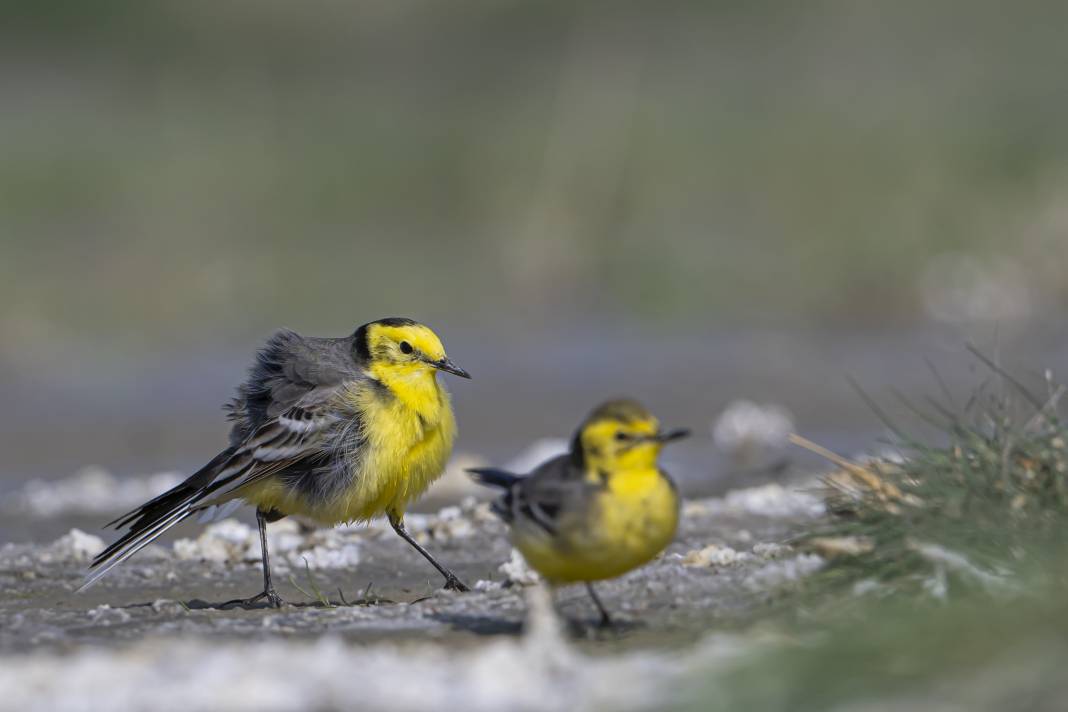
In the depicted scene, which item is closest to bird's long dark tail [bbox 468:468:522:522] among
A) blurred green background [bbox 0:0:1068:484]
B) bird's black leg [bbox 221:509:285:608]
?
bird's black leg [bbox 221:509:285:608]

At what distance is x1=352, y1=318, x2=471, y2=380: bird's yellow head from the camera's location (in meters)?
8.70

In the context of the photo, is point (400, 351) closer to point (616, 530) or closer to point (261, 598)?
point (261, 598)

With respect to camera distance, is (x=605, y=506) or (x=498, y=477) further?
(x=498, y=477)

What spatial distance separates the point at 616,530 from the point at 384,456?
2614 millimetres

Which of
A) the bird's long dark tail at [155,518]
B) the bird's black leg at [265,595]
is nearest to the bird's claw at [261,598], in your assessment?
the bird's black leg at [265,595]

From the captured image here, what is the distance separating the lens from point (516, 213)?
809 inches

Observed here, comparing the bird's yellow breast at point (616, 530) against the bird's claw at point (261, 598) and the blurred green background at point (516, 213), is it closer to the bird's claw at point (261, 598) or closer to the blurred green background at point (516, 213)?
the bird's claw at point (261, 598)

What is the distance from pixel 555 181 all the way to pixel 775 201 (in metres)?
2.80

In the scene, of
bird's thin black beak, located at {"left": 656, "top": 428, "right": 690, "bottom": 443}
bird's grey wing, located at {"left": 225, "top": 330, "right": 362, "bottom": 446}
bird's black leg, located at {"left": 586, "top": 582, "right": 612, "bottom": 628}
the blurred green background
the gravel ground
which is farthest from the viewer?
the blurred green background

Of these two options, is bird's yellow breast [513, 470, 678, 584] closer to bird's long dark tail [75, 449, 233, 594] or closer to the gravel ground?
the gravel ground

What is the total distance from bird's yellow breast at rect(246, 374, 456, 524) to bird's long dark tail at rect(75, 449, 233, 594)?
28cm

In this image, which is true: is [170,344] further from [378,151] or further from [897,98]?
[897,98]

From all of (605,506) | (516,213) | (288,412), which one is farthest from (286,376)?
(516,213)

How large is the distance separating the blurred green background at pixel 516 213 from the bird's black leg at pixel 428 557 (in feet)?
17.3
